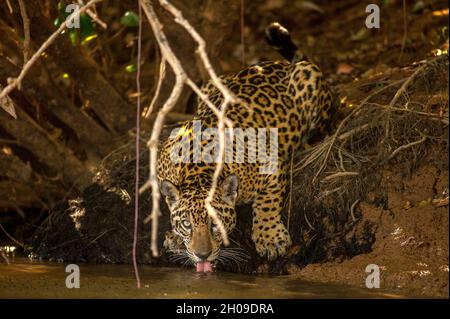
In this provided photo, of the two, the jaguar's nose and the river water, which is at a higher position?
the jaguar's nose

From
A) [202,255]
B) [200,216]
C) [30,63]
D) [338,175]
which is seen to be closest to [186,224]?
[200,216]

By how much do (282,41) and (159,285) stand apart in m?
3.40

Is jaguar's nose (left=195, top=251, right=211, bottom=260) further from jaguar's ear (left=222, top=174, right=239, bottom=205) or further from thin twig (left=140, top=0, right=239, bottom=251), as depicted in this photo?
thin twig (left=140, top=0, right=239, bottom=251)

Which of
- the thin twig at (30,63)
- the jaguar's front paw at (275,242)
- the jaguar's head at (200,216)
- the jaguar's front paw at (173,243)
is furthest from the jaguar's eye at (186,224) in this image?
the thin twig at (30,63)

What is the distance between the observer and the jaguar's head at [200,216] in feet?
25.5

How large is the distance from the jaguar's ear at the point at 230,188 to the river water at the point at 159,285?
692 millimetres

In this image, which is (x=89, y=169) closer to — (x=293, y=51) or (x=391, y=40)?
(x=293, y=51)

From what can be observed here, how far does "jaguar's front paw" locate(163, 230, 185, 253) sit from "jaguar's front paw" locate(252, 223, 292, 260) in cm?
80

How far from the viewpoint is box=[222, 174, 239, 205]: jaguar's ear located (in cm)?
805

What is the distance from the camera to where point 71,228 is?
9.74m

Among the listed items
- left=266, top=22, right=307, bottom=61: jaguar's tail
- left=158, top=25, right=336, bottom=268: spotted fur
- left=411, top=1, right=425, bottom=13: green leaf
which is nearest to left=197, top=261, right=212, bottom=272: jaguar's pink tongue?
left=158, top=25, right=336, bottom=268: spotted fur

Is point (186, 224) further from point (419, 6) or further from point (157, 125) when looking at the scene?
point (419, 6)

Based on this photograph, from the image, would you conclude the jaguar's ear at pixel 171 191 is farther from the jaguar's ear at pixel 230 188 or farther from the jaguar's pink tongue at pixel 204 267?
the jaguar's pink tongue at pixel 204 267
